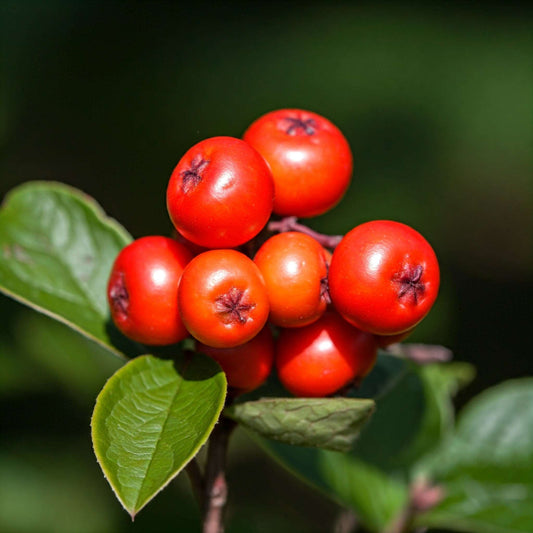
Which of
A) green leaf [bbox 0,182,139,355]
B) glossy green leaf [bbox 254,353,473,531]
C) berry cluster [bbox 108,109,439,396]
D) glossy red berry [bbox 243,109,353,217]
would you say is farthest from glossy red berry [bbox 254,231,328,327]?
glossy green leaf [bbox 254,353,473,531]

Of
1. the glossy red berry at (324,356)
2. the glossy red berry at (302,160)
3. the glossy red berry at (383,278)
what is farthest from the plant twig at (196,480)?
the glossy red berry at (302,160)

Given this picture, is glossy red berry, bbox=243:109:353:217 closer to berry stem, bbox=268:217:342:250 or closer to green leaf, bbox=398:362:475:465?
berry stem, bbox=268:217:342:250

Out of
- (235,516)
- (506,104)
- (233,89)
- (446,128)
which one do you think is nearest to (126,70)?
(233,89)

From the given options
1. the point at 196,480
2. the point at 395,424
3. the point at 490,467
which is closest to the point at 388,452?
the point at 395,424

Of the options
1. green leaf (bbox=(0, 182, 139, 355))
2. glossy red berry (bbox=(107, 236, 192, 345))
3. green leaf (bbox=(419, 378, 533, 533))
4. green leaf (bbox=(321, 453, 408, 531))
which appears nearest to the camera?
glossy red berry (bbox=(107, 236, 192, 345))

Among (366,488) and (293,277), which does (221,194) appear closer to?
(293,277)

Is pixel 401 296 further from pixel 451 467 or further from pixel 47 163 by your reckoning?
pixel 47 163

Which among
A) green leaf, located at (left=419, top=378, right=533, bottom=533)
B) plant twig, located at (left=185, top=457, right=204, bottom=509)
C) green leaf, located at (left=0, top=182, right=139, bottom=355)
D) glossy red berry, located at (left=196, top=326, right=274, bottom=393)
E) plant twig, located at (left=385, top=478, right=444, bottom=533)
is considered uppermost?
green leaf, located at (left=0, top=182, right=139, bottom=355)
